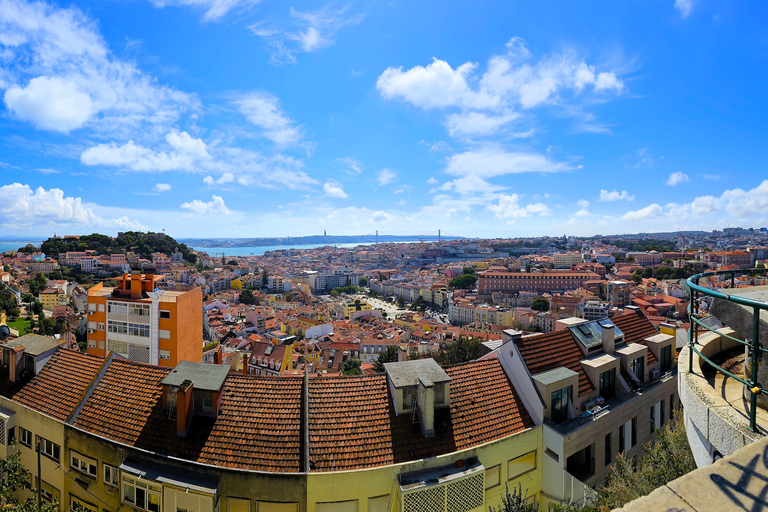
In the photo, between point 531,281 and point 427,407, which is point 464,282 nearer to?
point 531,281

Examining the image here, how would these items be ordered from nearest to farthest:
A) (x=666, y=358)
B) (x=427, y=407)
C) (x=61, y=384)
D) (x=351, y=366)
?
(x=427, y=407)
(x=61, y=384)
(x=666, y=358)
(x=351, y=366)

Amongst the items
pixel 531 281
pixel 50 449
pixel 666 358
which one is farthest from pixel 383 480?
pixel 531 281

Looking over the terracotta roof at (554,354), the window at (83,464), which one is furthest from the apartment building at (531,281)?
the window at (83,464)

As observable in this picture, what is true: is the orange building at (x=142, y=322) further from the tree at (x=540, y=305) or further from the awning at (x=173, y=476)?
the tree at (x=540, y=305)

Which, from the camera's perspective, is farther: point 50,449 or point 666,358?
point 666,358

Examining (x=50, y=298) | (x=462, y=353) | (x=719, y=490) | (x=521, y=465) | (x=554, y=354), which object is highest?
(x=719, y=490)

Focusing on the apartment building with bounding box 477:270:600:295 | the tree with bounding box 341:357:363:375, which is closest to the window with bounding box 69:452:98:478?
the tree with bounding box 341:357:363:375

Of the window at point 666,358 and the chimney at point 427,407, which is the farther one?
the window at point 666,358

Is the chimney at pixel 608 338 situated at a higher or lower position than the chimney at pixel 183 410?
higher
